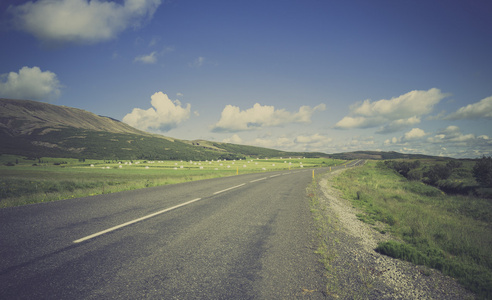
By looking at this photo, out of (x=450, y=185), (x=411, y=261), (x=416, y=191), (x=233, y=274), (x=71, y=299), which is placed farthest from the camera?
(x=450, y=185)

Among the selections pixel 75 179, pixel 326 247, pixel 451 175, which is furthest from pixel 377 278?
pixel 451 175

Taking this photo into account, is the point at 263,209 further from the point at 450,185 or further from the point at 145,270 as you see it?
the point at 450,185

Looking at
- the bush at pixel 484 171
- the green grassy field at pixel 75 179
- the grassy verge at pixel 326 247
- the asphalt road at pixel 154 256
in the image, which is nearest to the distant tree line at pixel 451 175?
the bush at pixel 484 171

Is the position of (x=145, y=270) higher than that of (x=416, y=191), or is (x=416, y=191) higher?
(x=145, y=270)

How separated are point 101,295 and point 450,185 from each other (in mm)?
38531

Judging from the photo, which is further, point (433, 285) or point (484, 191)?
point (484, 191)

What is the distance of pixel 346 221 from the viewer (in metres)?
7.96

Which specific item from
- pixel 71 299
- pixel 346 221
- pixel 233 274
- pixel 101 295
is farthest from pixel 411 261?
pixel 71 299

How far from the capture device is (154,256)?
4.14 m

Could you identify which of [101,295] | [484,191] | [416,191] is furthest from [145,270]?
[484,191]

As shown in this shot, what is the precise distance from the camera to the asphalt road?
304 cm

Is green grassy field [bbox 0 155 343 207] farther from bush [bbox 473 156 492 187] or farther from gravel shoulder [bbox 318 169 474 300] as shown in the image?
bush [bbox 473 156 492 187]

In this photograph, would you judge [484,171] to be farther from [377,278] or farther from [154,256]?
[154,256]

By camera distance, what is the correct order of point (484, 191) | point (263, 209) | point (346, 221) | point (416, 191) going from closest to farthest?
point (346, 221) → point (263, 209) → point (484, 191) → point (416, 191)
